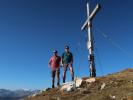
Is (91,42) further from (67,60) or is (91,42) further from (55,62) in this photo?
(55,62)

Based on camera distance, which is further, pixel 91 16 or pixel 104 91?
pixel 91 16

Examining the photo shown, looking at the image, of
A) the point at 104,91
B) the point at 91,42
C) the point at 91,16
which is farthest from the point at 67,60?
the point at 104,91

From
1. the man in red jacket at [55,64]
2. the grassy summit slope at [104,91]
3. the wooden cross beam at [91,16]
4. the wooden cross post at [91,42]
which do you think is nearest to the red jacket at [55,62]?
the man in red jacket at [55,64]

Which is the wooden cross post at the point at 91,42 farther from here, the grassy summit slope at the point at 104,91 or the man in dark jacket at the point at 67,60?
the grassy summit slope at the point at 104,91

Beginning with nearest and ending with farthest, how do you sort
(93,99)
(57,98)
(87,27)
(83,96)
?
(93,99), (83,96), (57,98), (87,27)

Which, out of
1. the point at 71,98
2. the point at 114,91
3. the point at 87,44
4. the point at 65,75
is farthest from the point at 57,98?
the point at 87,44

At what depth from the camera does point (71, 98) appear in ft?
51.5

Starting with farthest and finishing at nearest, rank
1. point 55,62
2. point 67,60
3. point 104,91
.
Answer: point 55,62
point 67,60
point 104,91

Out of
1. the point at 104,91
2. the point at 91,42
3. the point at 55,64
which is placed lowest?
the point at 104,91

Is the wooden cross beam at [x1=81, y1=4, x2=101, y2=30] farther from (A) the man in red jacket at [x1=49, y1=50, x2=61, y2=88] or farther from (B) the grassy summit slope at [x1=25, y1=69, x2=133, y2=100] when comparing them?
(B) the grassy summit slope at [x1=25, y1=69, x2=133, y2=100]

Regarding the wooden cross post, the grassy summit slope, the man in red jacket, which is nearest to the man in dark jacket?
the man in red jacket

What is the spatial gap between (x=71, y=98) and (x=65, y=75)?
8.21m

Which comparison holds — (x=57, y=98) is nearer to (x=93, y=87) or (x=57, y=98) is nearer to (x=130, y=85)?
(x=93, y=87)

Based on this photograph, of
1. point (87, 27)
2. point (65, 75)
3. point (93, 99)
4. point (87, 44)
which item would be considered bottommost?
point (93, 99)
